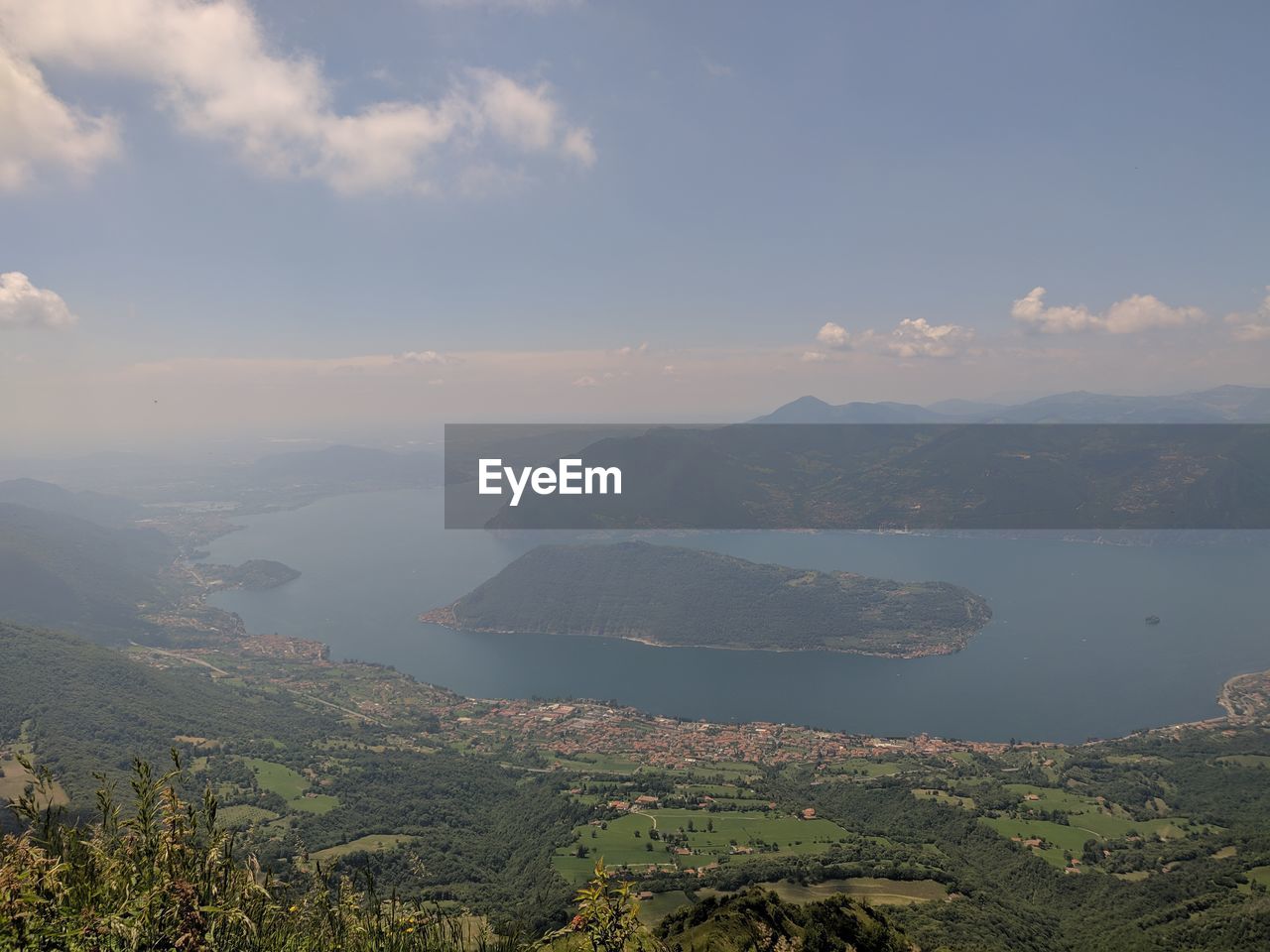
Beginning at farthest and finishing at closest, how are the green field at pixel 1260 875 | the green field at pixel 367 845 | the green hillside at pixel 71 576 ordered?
the green hillside at pixel 71 576 < the green field at pixel 367 845 < the green field at pixel 1260 875

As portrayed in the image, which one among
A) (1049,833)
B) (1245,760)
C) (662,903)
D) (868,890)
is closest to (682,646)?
(1049,833)

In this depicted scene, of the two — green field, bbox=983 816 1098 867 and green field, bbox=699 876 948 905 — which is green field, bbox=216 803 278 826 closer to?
green field, bbox=699 876 948 905

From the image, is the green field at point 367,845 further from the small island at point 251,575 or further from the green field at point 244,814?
the small island at point 251,575

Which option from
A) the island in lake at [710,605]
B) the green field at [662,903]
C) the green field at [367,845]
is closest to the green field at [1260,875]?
the green field at [662,903]

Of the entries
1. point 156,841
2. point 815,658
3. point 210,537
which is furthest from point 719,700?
point 210,537

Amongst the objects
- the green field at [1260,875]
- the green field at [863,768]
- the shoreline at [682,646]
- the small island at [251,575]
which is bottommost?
A: the shoreline at [682,646]

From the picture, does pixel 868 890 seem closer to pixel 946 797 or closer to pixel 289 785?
pixel 946 797
